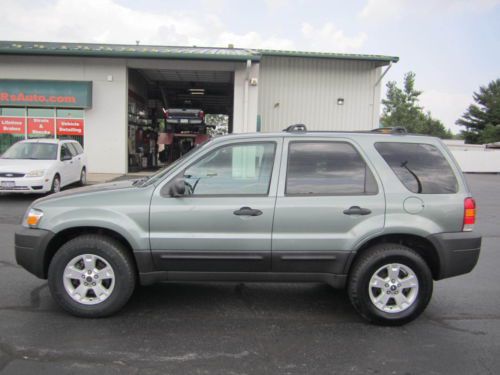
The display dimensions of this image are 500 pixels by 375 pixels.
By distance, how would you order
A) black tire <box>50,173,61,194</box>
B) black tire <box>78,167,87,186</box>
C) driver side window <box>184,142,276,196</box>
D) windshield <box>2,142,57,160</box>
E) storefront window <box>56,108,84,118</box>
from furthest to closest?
storefront window <box>56,108,84,118</box> < black tire <box>78,167,87,186</box> < windshield <box>2,142,57,160</box> < black tire <box>50,173,61,194</box> < driver side window <box>184,142,276,196</box>

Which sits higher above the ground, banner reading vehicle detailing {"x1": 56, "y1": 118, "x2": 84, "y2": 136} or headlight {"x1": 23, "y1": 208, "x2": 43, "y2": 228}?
banner reading vehicle detailing {"x1": 56, "y1": 118, "x2": 84, "y2": 136}

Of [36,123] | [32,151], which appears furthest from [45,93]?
[32,151]

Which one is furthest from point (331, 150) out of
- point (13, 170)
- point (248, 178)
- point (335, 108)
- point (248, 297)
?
point (335, 108)

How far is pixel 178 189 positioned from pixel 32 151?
10.0m

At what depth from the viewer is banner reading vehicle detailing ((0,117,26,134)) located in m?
18.1

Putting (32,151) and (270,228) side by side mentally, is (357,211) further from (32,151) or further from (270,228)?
(32,151)

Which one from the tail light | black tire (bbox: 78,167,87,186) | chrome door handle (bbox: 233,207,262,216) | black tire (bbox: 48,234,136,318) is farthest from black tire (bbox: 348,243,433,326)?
black tire (bbox: 78,167,87,186)

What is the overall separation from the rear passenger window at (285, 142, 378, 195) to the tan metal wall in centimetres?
1564

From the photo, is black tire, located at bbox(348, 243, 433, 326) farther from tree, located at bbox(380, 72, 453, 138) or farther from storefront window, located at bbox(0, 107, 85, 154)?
tree, located at bbox(380, 72, 453, 138)

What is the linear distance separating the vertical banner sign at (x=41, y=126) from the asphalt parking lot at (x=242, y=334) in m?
14.4

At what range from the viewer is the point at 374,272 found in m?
4.00

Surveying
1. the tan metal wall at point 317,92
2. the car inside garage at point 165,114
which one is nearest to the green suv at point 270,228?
the car inside garage at point 165,114

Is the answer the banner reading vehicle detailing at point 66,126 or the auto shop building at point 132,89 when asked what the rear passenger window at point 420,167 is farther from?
the banner reading vehicle detailing at point 66,126

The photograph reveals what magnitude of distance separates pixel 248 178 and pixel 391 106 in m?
69.9
